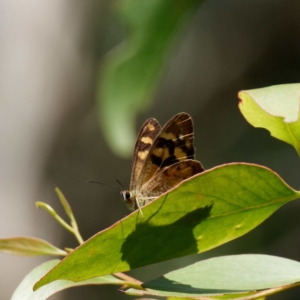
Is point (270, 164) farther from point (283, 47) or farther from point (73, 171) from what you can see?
point (73, 171)

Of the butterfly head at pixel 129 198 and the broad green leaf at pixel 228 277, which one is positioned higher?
the butterfly head at pixel 129 198

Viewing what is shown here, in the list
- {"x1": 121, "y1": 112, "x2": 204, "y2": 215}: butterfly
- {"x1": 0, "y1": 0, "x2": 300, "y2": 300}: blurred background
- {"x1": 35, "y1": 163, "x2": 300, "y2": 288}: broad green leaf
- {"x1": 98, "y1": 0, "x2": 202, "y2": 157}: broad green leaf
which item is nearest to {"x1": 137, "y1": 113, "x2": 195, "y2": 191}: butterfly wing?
{"x1": 121, "y1": 112, "x2": 204, "y2": 215}: butterfly

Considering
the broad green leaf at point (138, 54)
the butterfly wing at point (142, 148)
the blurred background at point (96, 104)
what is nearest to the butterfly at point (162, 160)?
the butterfly wing at point (142, 148)

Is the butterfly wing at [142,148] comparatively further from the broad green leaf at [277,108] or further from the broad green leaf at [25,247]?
the broad green leaf at [277,108]

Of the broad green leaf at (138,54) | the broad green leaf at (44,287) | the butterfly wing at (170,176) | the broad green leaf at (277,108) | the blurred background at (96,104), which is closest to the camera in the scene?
the broad green leaf at (277,108)

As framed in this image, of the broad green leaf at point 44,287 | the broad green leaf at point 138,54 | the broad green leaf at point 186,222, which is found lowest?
the broad green leaf at point 44,287

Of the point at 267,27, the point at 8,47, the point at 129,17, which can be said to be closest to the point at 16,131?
the point at 8,47
